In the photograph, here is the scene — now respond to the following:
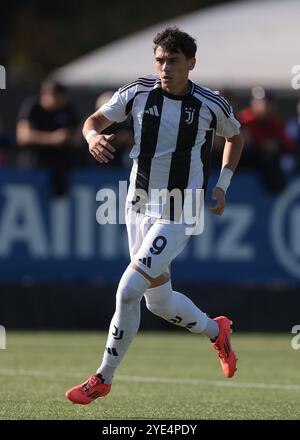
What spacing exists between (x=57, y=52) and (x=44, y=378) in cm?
2579

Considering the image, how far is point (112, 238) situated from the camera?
13.8 m

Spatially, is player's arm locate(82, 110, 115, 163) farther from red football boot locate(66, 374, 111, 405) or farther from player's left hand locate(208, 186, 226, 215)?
red football boot locate(66, 374, 111, 405)

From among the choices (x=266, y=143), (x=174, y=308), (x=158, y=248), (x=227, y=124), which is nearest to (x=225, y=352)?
(x=174, y=308)

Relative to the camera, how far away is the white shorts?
301 inches

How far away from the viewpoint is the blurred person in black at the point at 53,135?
1382 cm

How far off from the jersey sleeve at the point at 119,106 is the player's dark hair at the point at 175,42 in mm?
348

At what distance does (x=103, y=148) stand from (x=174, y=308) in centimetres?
120

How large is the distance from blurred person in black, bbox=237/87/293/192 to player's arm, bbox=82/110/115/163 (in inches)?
239

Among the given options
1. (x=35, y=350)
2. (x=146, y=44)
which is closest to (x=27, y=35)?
(x=146, y=44)

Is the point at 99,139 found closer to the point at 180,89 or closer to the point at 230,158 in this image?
the point at 180,89

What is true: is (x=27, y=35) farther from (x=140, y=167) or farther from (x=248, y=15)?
(x=140, y=167)

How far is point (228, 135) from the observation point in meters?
8.16

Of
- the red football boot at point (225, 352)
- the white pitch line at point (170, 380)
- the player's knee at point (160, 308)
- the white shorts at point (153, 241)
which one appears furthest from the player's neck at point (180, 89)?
the white pitch line at point (170, 380)

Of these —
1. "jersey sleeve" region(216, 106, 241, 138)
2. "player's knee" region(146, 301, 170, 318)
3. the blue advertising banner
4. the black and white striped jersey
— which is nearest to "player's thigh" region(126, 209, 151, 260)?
the black and white striped jersey
